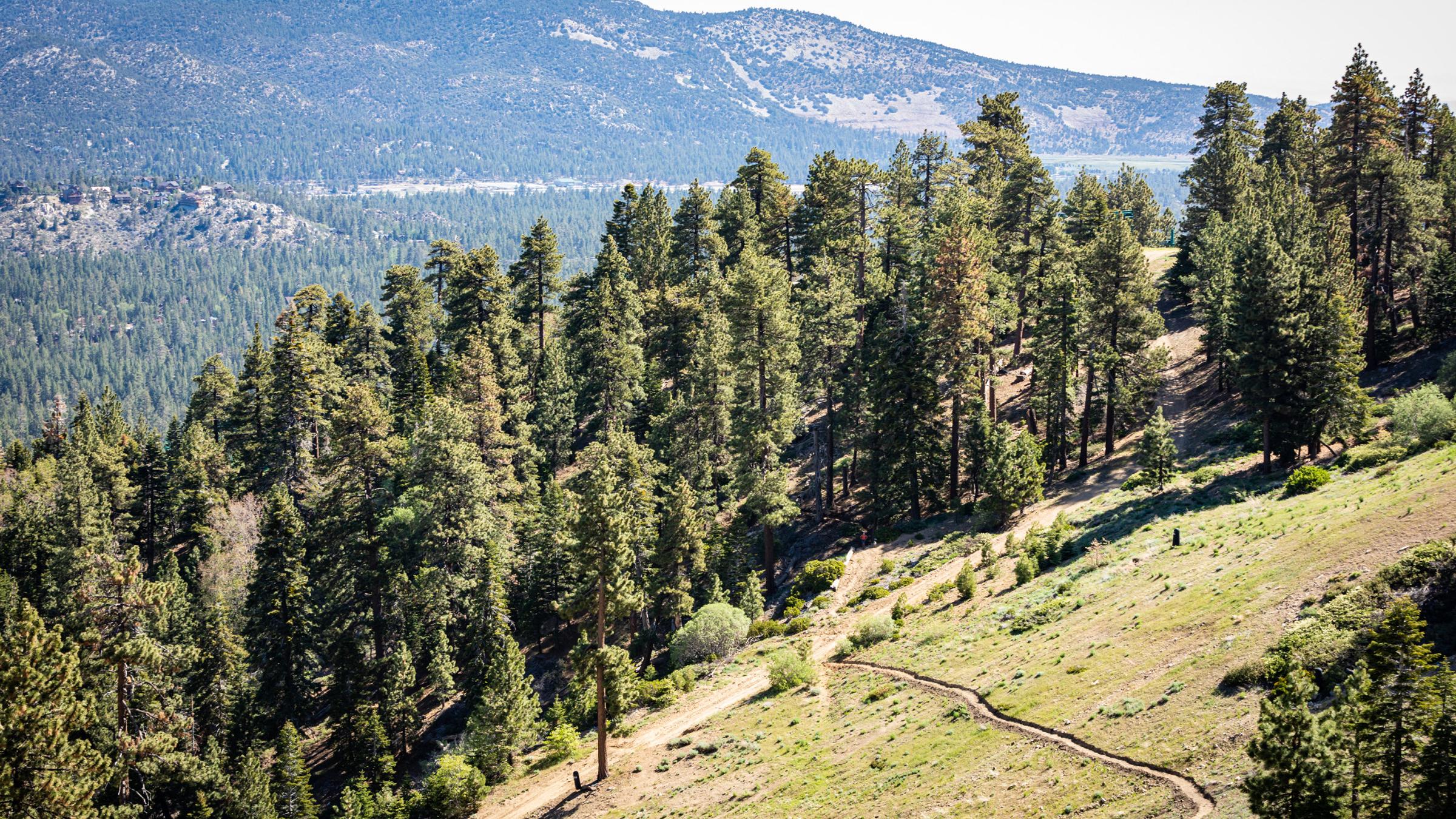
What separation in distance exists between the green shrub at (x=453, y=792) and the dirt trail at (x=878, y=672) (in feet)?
2.53

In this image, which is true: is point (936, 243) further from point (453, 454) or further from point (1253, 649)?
point (1253, 649)

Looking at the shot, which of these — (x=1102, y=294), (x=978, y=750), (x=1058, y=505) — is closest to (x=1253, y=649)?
(x=978, y=750)

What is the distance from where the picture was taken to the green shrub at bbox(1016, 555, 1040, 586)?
45.6 m

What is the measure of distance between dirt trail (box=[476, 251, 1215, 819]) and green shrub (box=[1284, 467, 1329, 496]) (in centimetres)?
1215

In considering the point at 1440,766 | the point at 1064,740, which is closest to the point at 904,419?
the point at 1064,740

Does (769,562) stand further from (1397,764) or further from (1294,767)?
(1397,764)

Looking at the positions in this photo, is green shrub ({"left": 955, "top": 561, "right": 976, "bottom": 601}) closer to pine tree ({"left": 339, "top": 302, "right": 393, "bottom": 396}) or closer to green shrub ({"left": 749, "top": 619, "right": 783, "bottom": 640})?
green shrub ({"left": 749, "top": 619, "right": 783, "bottom": 640})

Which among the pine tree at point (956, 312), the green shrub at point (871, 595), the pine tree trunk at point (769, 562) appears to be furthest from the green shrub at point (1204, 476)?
the pine tree trunk at point (769, 562)

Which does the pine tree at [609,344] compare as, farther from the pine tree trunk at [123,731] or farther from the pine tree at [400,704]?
the pine tree trunk at [123,731]

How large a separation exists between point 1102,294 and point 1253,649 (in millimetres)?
35015

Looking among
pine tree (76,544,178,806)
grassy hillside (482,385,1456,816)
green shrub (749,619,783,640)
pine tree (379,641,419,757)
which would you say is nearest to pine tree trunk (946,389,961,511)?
grassy hillside (482,385,1456,816)

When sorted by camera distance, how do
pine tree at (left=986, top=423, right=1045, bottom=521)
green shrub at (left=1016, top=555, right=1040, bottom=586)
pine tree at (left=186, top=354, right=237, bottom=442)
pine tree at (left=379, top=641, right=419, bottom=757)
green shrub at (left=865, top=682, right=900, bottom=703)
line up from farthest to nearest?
1. pine tree at (left=186, top=354, right=237, bottom=442)
2. pine tree at (left=986, top=423, right=1045, bottom=521)
3. pine tree at (left=379, top=641, right=419, bottom=757)
4. green shrub at (left=1016, top=555, right=1040, bottom=586)
5. green shrub at (left=865, top=682, right=900, bottom=703)

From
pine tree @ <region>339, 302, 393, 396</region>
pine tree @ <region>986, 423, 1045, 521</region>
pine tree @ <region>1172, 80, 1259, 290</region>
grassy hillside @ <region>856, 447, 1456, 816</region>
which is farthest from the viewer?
pine tree @ <region>339, 302, 393, 396</region>

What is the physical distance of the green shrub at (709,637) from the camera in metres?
52.3
